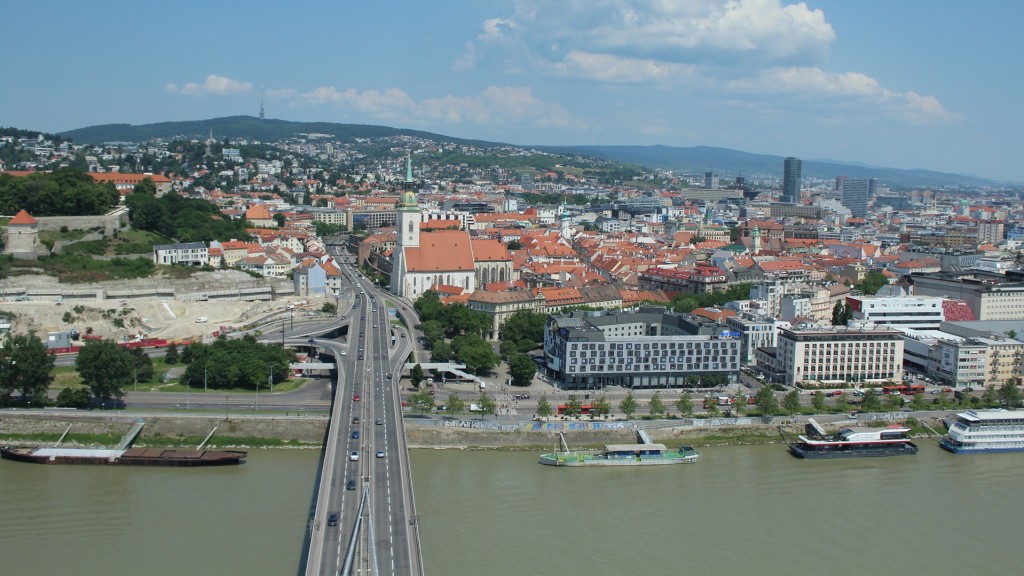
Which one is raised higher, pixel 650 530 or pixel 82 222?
pixel 82 222

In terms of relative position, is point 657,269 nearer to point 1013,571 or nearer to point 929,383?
point 929,383

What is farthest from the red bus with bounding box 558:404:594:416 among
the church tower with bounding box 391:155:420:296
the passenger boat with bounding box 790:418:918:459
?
the church tower with bounding box 391:155:420:296

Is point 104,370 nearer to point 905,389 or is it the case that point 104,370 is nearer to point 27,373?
point 27,373

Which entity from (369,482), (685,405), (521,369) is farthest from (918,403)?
(369,482)

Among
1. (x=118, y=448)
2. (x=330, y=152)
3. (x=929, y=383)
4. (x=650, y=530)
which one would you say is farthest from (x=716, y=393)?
(x=330, y=152)

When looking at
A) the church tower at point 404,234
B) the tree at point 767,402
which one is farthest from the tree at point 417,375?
the church tower at point 404,234
